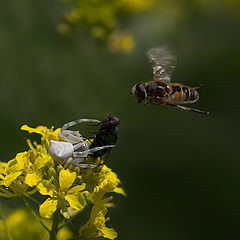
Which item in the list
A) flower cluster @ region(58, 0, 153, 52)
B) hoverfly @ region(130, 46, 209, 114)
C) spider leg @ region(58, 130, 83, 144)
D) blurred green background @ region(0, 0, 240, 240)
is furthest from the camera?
blurred green background @ region(0, 0, 240, 240)

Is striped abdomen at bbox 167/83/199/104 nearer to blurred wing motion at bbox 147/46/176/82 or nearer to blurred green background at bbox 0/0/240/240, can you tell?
blurred wing motion at bbox 147/46/176/82

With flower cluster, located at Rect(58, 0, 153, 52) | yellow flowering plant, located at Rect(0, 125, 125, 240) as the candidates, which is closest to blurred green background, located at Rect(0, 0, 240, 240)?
flower cluster, located at Rect(58, 0, 153, 52)

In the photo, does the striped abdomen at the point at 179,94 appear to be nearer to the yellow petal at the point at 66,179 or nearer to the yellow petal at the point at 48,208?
the yellow petal at the point at 66,179

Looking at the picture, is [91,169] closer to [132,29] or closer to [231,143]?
[231,143]

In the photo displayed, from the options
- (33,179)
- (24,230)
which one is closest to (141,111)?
(24,230)

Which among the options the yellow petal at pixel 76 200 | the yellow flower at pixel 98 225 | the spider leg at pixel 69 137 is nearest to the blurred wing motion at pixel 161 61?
the spider leg at pixel 69 137

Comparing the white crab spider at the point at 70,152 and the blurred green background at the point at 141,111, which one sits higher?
the white crab spider at the point at 70,152
